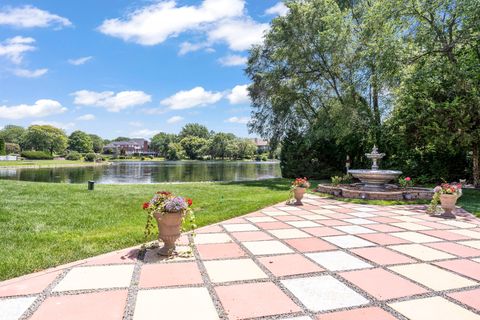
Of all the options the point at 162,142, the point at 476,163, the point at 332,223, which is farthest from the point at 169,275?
the point at 162,142

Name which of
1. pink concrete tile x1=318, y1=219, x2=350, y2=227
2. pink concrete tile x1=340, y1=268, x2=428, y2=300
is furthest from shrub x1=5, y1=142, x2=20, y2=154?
pink concrete tile x1=340, y1=268, x2=428, y2=300

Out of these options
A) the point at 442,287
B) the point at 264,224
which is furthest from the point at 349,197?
the point at 442,287

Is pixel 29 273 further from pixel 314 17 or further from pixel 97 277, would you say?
pixel 314 17

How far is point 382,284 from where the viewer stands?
2.85 m

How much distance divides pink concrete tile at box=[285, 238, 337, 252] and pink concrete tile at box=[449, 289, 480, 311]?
1.47m

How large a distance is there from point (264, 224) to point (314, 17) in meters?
12.6

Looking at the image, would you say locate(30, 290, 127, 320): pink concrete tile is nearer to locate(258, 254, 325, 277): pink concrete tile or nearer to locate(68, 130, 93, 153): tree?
locate(258, 254, 325, 277): pink concrete tile

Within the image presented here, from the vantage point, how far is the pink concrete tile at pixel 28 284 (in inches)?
101

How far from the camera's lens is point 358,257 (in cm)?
362

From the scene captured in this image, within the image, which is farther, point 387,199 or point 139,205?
point 387,199

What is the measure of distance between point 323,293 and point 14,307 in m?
2.38

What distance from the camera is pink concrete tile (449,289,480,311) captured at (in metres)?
2.47

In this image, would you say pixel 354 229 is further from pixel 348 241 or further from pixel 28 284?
pixel 28 284

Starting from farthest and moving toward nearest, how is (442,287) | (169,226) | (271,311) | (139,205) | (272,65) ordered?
(272,65) < (139,205) < (169,226) < (442,287) < (271,311)
